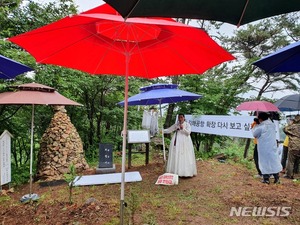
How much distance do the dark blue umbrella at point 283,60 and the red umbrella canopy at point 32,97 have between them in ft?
9.58

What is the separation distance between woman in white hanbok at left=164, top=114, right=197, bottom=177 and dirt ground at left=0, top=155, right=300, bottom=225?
8.8 inches

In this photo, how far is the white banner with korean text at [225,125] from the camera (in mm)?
5895

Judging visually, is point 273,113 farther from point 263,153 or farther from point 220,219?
point 220,219

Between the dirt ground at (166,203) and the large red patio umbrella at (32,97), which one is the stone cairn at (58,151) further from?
the large red patio umbrella at (32,97)

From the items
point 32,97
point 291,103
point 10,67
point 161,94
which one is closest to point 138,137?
point 161,94

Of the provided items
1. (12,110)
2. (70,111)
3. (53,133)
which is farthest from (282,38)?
(12,110)

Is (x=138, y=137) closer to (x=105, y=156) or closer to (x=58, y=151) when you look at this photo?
(x=105, y=156)

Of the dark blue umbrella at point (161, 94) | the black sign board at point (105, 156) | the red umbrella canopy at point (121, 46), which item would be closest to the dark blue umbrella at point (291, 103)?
the dark blue umbrella at point (161, 94)

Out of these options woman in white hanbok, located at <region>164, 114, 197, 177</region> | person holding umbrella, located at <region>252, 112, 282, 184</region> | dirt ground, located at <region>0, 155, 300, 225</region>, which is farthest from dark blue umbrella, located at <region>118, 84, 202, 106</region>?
dirt ground, located at <region>0, 155, 300, 225</region>

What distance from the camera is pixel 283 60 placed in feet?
9.34

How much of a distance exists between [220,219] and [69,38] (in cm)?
299

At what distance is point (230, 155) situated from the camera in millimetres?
7910

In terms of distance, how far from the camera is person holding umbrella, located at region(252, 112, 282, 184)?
4.82 metres

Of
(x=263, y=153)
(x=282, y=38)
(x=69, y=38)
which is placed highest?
(x=282, y=38)
